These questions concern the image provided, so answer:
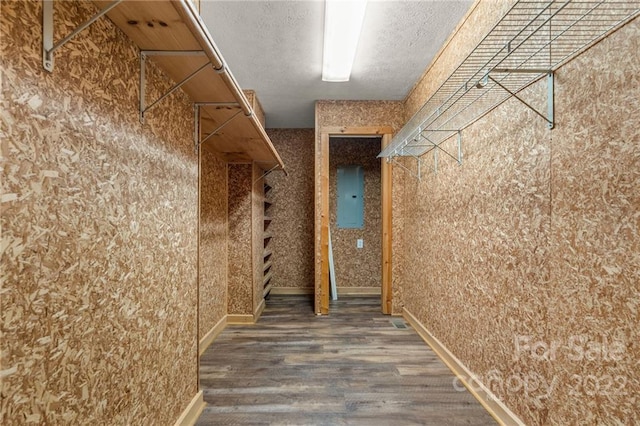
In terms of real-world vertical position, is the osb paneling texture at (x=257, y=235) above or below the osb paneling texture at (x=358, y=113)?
below

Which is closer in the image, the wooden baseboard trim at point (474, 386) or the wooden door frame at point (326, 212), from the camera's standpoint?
the wooden baseboard trim at point (474, 386)

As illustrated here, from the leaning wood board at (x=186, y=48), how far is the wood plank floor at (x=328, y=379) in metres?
1.66

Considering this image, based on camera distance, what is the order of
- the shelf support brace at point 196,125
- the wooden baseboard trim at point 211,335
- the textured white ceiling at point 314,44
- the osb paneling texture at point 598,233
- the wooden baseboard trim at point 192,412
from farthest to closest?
1. the wooden baseboard trim at point 211,335
2. the textured white ceiling at point 314,44
3. the shelf support brace at point 196,125
4. the wooden baseboard trim at point 192,412
5. the osb paneling texture at point 598,233

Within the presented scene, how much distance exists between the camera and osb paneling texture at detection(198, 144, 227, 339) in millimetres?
2564

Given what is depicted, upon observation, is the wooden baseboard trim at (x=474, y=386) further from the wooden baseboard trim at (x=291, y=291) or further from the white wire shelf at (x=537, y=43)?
Result: the wooden baseboard trim at (x=291, y=291)

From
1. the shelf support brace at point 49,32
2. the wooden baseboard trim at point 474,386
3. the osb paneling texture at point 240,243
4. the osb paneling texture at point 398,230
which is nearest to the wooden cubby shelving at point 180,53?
the shelf support brace at point 49,32

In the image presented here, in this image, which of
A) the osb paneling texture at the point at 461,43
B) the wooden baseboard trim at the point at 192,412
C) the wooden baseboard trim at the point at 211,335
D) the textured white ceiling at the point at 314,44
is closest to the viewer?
the wooden baseboard trim at the point at 192,412

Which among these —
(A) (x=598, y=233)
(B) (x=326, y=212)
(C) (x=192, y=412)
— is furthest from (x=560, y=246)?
(B) (x=326, y=212)

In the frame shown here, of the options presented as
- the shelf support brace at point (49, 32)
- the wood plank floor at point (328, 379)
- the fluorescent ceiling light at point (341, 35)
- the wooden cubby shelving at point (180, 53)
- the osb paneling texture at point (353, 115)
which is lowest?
the wood plank floor at point (328, 379)

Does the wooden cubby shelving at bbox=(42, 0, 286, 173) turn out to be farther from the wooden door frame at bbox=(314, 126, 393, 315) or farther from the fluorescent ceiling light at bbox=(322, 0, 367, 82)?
the wooden door frame at bbox=(314, 126, 393, 315)

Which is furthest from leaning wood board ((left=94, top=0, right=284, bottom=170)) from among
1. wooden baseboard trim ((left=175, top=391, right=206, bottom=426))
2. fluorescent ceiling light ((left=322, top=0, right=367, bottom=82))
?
wooden baseboard trim ((left=175, top=391, right=206, bottom=426))

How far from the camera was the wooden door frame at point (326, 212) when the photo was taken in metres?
3.42

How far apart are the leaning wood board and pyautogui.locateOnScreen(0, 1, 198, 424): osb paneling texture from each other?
0.22ft

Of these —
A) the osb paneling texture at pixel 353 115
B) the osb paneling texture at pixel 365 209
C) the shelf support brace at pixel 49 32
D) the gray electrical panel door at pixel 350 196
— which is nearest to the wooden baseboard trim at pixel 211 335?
the osb paneling texture at pixel 353 115
